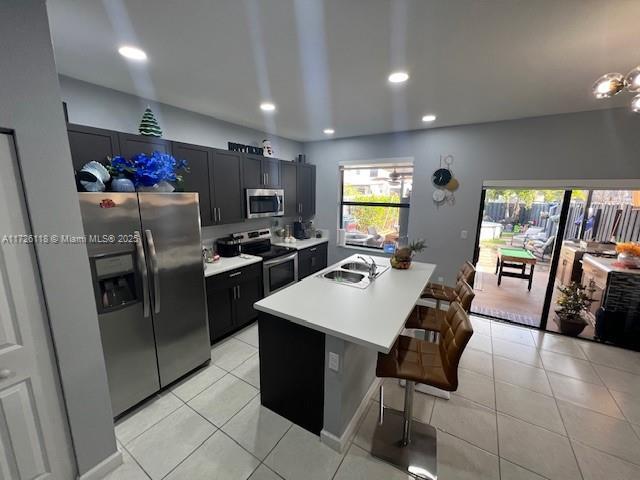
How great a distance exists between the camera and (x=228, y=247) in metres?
3.20

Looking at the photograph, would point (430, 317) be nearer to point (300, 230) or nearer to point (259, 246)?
point (259, 246)

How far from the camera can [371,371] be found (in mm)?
2172

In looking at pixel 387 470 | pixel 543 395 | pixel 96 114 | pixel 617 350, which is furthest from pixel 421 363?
pixel 96 114

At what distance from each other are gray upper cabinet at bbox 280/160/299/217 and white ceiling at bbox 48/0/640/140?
132 centimetres

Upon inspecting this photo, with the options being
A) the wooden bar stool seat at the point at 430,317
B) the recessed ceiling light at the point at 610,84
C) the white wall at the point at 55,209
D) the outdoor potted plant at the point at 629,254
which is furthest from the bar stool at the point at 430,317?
the outdoor potted plant at the point at 629,254

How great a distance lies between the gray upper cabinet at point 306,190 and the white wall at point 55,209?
3.25m

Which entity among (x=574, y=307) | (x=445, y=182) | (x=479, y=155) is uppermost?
(x=479, y=155)

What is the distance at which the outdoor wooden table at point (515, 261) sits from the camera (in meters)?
3.45

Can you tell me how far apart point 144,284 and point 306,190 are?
122 inches

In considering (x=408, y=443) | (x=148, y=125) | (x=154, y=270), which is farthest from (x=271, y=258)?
(x=408, y=443)

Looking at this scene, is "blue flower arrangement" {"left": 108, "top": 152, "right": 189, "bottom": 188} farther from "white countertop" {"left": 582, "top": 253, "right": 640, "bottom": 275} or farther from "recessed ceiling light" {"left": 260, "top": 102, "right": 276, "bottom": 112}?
"white countertop" {"left": 582, "top": 253, "right": 640, "bottom": 275}

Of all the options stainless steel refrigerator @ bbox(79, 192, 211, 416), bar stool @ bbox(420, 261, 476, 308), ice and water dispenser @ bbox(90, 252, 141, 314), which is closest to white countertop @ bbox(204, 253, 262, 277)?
stainless steel refrigerator @ bbox(79, 192, 211, 416)

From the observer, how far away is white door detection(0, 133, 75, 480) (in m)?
1.12

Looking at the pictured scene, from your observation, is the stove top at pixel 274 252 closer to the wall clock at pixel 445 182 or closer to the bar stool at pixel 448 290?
the bar stool at pixel 448 290
